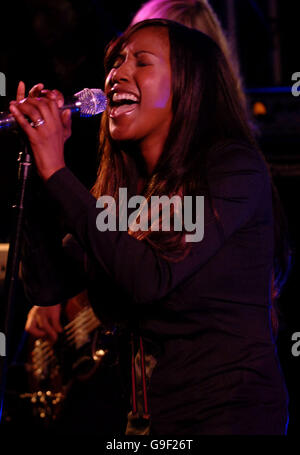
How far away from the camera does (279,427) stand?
143 cm

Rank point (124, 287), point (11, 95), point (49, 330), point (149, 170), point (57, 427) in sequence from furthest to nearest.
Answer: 1. point (11, 95)
2. point (57, 427)
3. point (49, 330)
4. point (149, 170)
5. point (124, 287)

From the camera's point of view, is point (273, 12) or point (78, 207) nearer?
point (78, 207)

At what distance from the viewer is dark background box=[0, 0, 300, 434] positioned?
345 cm

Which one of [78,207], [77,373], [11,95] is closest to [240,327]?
[78,207]

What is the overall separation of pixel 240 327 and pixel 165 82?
0.73 m

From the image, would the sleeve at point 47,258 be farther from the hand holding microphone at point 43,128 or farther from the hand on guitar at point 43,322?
the hand on guitar at point 43,322

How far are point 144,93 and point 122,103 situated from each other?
0.08 metres

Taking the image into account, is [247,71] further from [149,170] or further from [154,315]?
[154,315]

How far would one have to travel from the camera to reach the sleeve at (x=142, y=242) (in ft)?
4.46

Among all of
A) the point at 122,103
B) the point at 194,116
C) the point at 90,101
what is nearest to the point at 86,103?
the point at 90,101

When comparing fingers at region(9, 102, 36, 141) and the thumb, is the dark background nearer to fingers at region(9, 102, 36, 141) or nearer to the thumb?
the thumb

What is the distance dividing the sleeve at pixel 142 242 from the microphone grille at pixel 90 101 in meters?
0.22

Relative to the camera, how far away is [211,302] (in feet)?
4.69

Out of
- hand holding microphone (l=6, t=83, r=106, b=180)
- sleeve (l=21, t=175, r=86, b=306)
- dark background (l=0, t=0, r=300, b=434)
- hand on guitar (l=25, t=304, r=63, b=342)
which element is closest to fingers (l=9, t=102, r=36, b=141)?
hand holding microphone (l=6, t=83, r=106, b=180)
